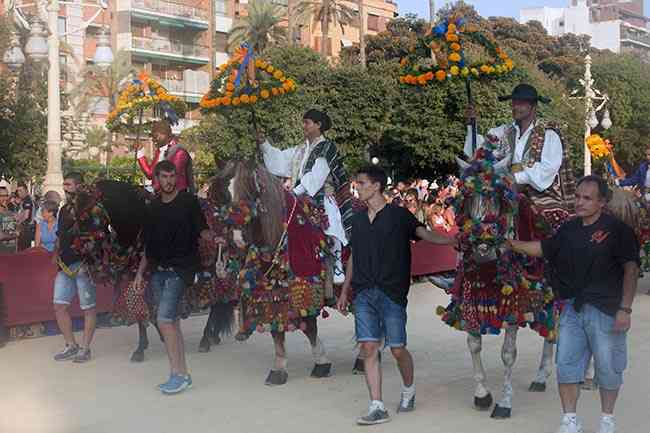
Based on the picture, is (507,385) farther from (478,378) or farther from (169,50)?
(169,50)

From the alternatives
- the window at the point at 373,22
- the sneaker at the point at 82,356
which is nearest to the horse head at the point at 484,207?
the sneaker at the point at 82,356

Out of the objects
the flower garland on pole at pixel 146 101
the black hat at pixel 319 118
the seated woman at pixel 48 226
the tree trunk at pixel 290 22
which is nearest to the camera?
the black hat at pixel 319 118

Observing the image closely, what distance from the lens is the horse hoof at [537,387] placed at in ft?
25.7

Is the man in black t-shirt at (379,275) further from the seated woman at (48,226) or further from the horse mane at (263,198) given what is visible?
the seated woman at (48,226)

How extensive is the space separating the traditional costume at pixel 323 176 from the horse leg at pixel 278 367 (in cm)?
78

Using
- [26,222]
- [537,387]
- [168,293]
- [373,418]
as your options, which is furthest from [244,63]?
[26,222]

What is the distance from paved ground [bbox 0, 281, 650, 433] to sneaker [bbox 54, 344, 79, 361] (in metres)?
0.16

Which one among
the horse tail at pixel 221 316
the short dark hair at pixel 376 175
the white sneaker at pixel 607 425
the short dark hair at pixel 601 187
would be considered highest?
the short dark hair at pixel 376 175

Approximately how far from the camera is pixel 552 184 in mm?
7602

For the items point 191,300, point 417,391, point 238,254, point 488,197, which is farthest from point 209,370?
point 488,197

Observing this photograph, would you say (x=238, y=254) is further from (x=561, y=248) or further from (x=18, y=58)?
(x=18, y=58)

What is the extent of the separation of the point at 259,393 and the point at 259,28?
48.6 metres

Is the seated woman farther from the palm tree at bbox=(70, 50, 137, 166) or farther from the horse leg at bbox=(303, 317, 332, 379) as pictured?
the palm tree at bbox=(70, 50, 137, 166)

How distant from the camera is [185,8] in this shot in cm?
5897
